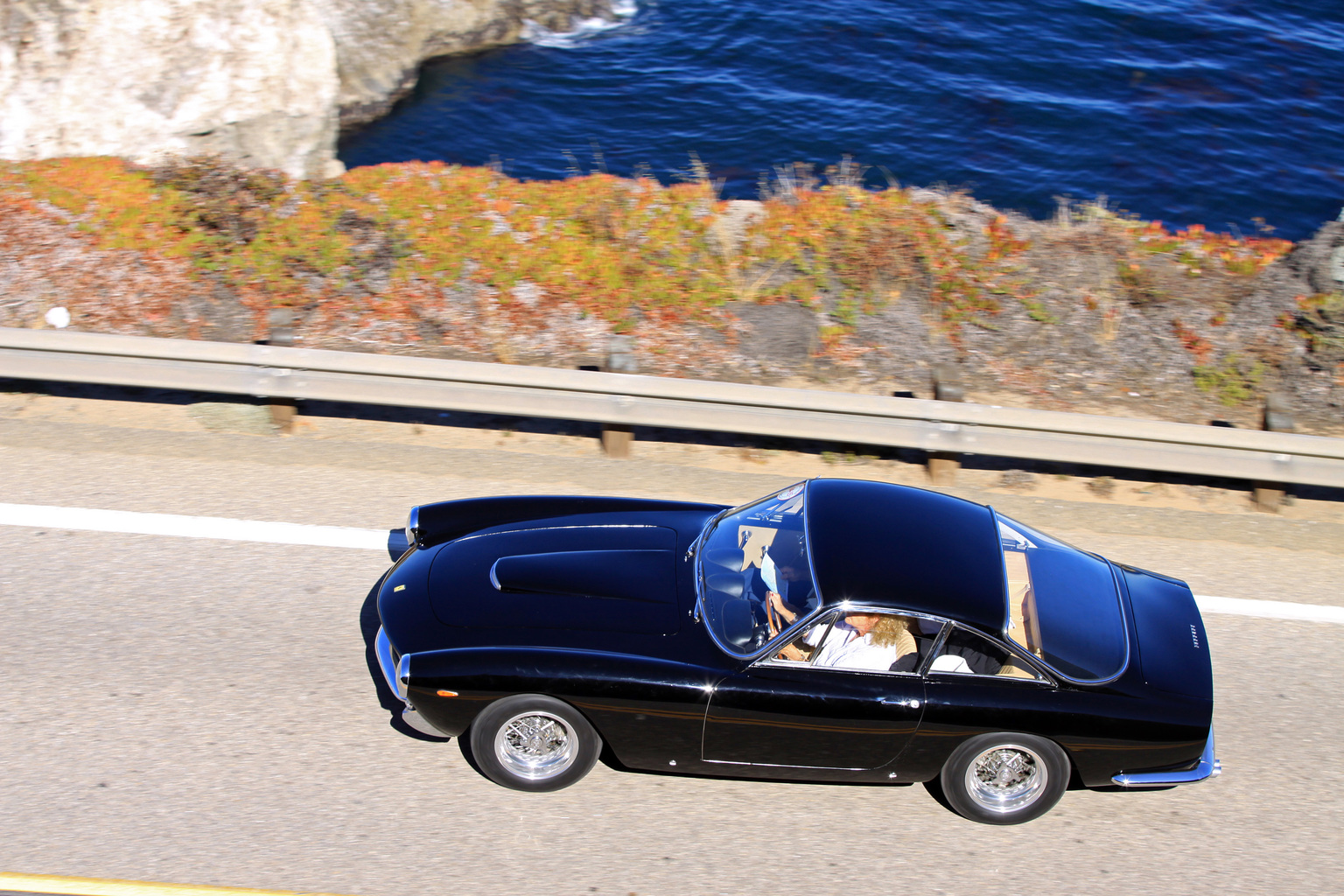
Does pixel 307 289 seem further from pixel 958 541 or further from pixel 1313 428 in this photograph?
pixel 1313 428

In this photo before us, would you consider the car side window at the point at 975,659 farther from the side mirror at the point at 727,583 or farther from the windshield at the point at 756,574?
the side mirror at the point at 727,583

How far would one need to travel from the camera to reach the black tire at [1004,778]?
4.74m

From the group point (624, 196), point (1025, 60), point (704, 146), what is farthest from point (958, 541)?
point (1025, 60)

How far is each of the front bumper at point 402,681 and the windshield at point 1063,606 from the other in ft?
8.64

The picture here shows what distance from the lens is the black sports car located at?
4.68m

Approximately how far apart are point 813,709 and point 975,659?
76 cm

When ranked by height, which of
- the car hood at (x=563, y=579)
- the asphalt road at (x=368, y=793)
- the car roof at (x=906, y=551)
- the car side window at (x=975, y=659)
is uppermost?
the car roof at (x=906, y=551)

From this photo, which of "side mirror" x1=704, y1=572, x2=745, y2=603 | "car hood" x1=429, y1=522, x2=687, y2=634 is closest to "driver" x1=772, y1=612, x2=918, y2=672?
Answer: "side mirror" x1=704, y1=572, x2=745, y2=603

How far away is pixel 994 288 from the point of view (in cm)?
914

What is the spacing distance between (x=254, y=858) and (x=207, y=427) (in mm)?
3818

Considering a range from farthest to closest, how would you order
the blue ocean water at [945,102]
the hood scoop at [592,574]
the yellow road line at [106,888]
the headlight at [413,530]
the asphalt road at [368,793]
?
the blue ocean water at [945,102]
the headlight at [413,530]
the hood scoop at [592,574]
the asphalt road at [368,793]
the yellow road line at [106,888]

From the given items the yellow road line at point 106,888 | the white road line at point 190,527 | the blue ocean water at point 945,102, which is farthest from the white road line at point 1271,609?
the blue ocean water at point 945,102

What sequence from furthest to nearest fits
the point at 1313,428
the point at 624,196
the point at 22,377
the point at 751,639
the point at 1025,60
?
the point at 1025,60, the point at 624,196, the point at 1313,428, the point at 22,377, the point at 751,639

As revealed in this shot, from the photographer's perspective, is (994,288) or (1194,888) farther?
(994,288)
